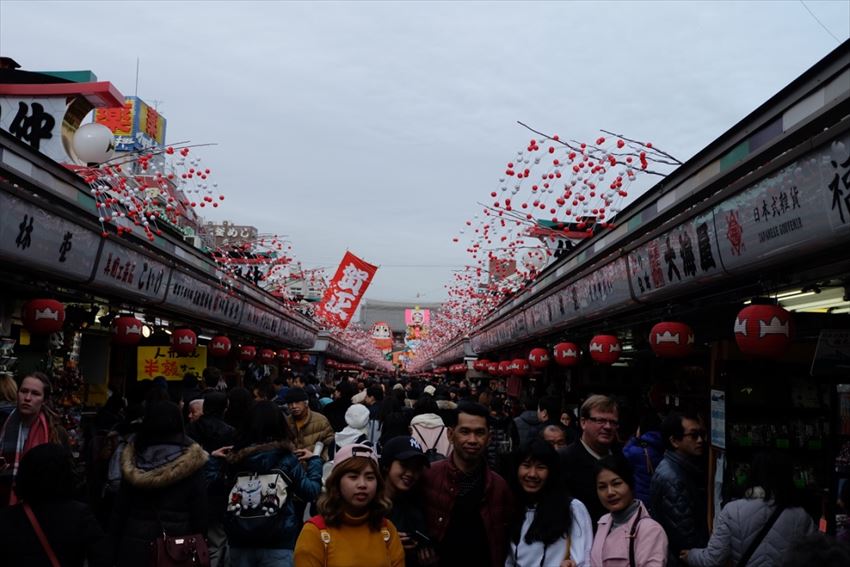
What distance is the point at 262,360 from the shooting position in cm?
2900

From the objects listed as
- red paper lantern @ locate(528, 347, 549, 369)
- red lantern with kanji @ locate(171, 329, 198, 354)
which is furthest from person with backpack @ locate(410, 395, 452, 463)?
red paper lantern @ locate(528, 347, 549, 369)

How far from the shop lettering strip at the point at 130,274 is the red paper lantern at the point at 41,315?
38.4 inches

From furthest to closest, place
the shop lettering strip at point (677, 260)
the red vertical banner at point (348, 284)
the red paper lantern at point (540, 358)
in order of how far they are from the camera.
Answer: the red vertical banner at point (348, 284), the red paper lantern at point (540, 358), the shop lettering strip at point (677, 260)

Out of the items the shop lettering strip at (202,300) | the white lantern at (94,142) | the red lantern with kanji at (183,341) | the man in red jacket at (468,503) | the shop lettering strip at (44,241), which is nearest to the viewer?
the man in red jacket at (468,503)

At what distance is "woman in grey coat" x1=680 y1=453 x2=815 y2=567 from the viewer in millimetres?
4719

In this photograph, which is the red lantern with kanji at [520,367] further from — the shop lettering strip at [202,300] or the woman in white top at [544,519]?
the woman in white top at [544,519]

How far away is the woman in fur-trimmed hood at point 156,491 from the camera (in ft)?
16.6

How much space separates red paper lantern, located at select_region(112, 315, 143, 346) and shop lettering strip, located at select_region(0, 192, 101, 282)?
2609 millimetres

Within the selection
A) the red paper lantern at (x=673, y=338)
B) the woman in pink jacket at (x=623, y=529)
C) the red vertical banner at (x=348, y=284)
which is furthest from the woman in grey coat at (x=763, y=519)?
the red vertical banner at (x=348, y=284)

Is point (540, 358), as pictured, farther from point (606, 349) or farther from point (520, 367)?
point (606, 349)

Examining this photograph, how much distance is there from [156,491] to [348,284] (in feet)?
71.2

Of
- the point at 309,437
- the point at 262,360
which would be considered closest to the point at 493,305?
the point at 262,360

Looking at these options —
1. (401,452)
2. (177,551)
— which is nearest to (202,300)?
(177,551)

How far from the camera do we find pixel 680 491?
5707 mm
